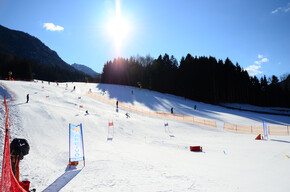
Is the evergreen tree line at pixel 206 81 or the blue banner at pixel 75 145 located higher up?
the evergreen tree line at pixel 206 81

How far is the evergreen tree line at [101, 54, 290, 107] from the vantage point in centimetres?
6340

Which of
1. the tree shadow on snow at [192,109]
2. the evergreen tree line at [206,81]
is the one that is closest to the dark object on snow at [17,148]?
the tree shadow on snow at [192,109]

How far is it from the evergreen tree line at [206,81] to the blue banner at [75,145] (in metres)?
55.2

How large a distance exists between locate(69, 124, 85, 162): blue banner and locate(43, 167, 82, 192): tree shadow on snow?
23.7 inches

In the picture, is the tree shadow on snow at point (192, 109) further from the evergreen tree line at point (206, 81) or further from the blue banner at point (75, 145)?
the blue banner at point (75, 145)

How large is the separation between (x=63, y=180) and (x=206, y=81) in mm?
62584

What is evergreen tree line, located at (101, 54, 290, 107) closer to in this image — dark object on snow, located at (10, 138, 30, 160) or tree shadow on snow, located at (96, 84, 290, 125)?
tree shadow on snow, located at (96, 84, 290, 125)

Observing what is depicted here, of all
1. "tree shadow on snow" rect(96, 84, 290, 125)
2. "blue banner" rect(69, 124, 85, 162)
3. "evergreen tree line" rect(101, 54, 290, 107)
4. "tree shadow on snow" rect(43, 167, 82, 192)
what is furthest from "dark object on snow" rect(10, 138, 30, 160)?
"evergreen tree line" rect(101, 54, 290, 107)

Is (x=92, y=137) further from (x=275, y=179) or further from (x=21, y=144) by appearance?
(x=275, y=179)

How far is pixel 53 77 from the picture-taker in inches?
4198

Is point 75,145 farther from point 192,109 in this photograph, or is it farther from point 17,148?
point 192,109

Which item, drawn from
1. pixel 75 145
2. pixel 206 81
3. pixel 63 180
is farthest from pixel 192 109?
pixel 63 180

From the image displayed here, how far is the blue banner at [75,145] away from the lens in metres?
9.20

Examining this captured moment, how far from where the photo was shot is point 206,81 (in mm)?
63531
